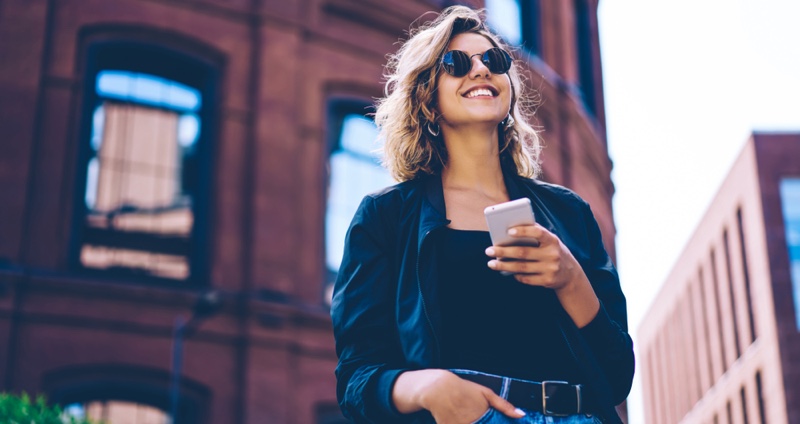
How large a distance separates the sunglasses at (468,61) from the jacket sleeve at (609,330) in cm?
53

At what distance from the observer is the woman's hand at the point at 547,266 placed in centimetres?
233

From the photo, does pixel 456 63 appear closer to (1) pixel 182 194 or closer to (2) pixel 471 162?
(2) pixel 471 162

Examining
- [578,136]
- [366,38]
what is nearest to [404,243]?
[366,38]

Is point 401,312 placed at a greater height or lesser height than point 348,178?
lesser

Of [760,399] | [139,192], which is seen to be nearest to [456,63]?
[139,192]

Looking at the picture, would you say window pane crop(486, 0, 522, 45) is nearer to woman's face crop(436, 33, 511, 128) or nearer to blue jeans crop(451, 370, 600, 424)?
woman's face crop(436, 33, 511, 128)

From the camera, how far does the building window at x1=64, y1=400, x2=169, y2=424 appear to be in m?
12.2

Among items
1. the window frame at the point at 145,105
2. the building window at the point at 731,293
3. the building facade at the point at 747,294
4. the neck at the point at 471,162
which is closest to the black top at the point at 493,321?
the neck at the point at 471,162

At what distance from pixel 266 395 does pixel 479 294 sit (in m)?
10.6

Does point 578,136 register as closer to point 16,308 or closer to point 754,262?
point 16,308

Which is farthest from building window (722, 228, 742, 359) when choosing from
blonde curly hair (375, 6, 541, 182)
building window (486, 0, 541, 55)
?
blonde curly hair (375, 6, 541, 182)

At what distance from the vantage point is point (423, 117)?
2904 millimetres

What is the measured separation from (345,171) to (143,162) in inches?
113

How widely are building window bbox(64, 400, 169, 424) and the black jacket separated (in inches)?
407
